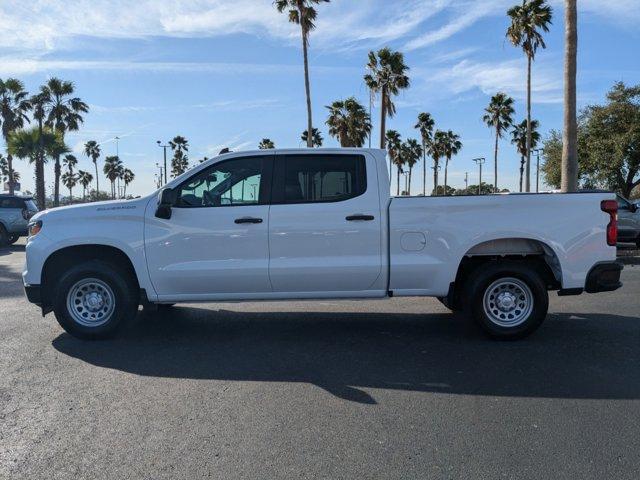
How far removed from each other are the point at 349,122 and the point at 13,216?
2816 centimetres

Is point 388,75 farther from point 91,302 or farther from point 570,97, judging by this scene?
point 91,302

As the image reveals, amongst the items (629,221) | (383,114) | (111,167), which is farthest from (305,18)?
(111,167)

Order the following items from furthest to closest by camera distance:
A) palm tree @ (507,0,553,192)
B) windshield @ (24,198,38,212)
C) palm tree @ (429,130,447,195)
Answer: palm tree @ (429,130,447,195)
palm tree @ (507,0,553,192)
windshield @ (24,198,38,212)

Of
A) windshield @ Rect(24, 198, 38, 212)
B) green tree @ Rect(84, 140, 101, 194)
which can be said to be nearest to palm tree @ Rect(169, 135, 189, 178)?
green tree @ Rect(84, 140, 101, 194)

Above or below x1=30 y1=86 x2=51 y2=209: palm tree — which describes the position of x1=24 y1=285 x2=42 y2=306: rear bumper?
below

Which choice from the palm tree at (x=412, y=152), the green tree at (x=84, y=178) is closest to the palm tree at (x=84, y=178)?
the green tree at (x=84, y=178)

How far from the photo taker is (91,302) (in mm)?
6434

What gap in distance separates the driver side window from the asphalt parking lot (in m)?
1.58

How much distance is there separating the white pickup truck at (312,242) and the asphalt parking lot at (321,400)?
0.55 m

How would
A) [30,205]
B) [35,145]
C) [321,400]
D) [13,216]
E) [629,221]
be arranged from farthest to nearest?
[35,145], [30,205], [13,216], [629,221], [321,400]

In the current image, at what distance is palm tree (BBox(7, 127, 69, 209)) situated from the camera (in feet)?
131

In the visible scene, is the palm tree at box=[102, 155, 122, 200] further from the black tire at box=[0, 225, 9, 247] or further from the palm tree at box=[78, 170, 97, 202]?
the black tire at box=[0, 225, 9, 247]

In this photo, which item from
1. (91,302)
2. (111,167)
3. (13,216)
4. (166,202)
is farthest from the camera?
(111,167)

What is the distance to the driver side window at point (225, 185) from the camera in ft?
20.5
